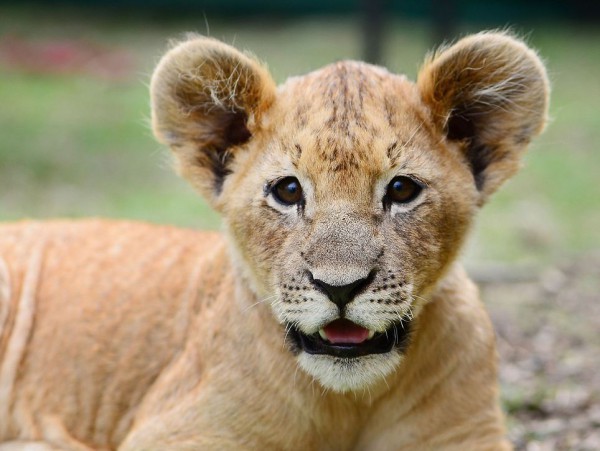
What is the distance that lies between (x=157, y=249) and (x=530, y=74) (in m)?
2.36

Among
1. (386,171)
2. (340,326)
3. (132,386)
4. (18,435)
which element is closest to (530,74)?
(386,171)

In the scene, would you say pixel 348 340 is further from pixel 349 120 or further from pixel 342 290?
pixel 349 120

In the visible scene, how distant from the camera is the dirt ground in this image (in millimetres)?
5938

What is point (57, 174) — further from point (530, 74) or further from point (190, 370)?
point (530, 74)

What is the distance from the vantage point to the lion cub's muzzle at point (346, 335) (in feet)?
12.2

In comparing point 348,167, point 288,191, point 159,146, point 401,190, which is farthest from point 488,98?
point 159,146

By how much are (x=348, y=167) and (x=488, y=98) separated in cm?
94

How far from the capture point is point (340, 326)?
13.0ft

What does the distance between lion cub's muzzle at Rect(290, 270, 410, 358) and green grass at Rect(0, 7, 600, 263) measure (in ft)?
4.94

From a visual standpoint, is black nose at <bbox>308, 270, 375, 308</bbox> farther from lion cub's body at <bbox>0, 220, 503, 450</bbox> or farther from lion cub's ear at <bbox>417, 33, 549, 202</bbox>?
lion cub's ear at <bbox>417, 33, 549, 202</bbox>

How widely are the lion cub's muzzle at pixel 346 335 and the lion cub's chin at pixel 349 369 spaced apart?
0.02 metres

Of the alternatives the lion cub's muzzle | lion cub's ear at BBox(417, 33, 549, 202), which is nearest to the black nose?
the lion cub's muzzle

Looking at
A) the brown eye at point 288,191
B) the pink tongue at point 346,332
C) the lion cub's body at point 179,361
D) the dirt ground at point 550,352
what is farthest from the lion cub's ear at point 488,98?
the dirt ground at point 550,352

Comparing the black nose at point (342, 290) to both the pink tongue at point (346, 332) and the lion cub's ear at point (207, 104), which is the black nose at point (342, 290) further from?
the lion cub's ear at point (207, 104)
